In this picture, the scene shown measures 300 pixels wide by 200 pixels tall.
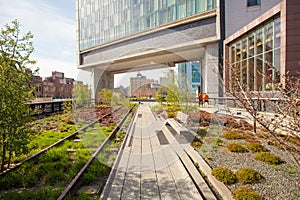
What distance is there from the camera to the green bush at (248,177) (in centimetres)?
350

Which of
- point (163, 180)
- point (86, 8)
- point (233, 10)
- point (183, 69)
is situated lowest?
point (163, 180)

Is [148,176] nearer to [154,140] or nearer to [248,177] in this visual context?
[248,177]

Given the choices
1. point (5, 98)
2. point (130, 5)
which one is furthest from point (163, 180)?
point (130, 5)

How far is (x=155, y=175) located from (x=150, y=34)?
906 inches

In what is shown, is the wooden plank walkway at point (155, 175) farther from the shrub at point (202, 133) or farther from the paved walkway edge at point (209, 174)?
the shrub at point (202, 133)

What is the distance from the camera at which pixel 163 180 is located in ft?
13.0

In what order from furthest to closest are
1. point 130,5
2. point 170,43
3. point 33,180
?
point 130,5
point 170,43
point 33,180

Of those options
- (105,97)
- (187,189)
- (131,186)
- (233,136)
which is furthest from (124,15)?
(187,189)

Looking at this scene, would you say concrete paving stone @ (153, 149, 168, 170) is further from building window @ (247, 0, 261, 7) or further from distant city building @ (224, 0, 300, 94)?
building window @ (247, 0, 261, 7)

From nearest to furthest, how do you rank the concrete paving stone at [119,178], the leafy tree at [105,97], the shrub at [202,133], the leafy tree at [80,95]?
1. the concrete paving stone at [119,178]
2. the shrub at [202,133]
3. the leafy tree at [80,95]
4. the leafy tree at [105,97]

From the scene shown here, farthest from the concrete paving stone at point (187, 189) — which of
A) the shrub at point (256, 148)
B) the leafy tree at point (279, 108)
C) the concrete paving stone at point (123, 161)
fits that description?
the shrub at point (256, 148)

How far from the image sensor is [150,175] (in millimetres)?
4219

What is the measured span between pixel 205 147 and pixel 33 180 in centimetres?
446

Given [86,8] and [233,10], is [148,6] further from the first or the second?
[86,8]
